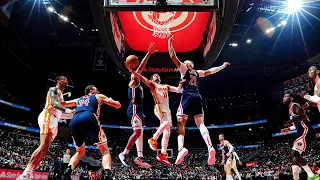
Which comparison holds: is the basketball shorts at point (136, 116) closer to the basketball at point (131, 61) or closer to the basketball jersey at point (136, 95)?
the basketball jersey at point (136, 95)

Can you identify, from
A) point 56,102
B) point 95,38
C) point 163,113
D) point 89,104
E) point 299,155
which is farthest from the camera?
point 95,38

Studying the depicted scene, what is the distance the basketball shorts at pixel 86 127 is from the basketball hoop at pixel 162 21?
113 inches

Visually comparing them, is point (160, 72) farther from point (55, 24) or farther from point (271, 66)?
point (271, 66)

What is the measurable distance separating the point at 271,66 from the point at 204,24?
68.9 feet

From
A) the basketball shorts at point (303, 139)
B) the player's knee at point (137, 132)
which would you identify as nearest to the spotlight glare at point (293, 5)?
the basketball shorts at point (303, 139)

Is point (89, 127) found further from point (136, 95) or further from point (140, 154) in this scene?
point (140, 154)

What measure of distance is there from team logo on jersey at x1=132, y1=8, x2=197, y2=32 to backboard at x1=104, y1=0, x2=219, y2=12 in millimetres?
2047

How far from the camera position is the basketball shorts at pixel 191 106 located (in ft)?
19.3

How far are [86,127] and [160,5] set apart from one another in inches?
97.7

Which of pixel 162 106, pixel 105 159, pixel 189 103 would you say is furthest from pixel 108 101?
pixel 162 106

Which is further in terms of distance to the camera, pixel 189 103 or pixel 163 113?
pixel 163 113

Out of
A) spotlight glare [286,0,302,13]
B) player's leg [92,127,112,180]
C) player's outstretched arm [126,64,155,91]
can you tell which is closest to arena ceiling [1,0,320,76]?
spotlight glare [286,0,302,13]

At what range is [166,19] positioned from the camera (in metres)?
6.59

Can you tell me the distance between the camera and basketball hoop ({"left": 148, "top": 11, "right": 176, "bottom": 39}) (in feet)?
21.5
